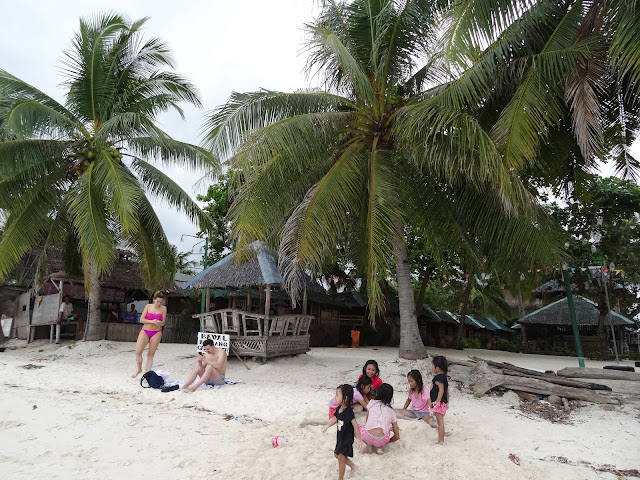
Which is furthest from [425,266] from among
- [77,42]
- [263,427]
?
[77,42]

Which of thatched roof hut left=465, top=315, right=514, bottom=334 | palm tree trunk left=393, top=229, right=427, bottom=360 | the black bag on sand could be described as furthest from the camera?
thatched roof hut left=465, top=315, right=514, bottom=334

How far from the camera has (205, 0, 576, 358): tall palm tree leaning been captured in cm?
706

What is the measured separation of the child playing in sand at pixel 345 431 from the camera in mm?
3752

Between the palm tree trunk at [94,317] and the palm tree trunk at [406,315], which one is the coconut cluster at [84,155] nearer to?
the palm tree trunk at [94,317]

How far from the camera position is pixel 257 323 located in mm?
10758

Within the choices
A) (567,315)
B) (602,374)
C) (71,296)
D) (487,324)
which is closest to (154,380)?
(602,374)

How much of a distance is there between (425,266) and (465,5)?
1141cm

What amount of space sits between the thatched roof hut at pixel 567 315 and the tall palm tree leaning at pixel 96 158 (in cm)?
1594

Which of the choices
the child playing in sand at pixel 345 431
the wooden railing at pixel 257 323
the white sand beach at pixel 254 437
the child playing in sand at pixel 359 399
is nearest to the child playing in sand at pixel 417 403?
the white sand beach at pixel 254 437

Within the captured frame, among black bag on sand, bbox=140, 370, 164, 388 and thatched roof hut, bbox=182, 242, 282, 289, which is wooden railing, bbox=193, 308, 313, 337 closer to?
thatched roof hut, bbox=182, 242, 282, 289

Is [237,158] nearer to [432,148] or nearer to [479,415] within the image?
[432,148]

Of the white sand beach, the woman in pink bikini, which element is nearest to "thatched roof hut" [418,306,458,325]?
the white sand beach

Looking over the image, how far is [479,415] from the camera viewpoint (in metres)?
6.04

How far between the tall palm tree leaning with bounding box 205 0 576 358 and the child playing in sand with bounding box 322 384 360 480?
262 cm
